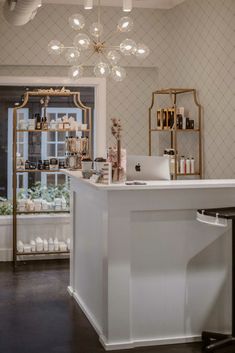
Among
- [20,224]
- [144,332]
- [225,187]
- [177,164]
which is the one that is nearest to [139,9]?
[177,164]

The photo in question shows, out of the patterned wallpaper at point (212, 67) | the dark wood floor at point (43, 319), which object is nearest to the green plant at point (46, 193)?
the dark wood floor at point (43, 319)

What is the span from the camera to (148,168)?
200 inches

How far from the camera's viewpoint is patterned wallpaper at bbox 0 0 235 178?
666 cm

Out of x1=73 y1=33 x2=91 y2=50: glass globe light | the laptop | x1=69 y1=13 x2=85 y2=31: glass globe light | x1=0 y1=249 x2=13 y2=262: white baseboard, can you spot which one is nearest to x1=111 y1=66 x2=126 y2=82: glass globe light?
x1=73 y1=33 x2=91 y2=50: glass globe light

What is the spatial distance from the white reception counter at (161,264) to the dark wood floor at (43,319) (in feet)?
0.58

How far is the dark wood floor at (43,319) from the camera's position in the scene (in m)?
4.36

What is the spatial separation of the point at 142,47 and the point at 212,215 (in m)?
2.40

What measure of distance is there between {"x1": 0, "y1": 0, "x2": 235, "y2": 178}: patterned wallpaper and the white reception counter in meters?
2.20

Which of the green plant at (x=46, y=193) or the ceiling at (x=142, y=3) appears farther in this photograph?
the green plant at (x=46, y=193)

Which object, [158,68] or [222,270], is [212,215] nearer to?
[222,270]

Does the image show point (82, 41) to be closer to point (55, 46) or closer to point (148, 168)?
point (55, 46)

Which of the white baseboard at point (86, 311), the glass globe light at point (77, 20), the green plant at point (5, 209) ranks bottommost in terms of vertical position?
the white baseboard at point (86, 311)

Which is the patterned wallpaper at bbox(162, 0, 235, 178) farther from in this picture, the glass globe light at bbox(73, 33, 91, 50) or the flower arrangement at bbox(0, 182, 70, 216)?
the flower arrangement at bbox(0, 182, 70, 216)

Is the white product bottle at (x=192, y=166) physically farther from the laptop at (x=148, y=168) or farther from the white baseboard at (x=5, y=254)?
the white baseboard at (x=5, y=254)
